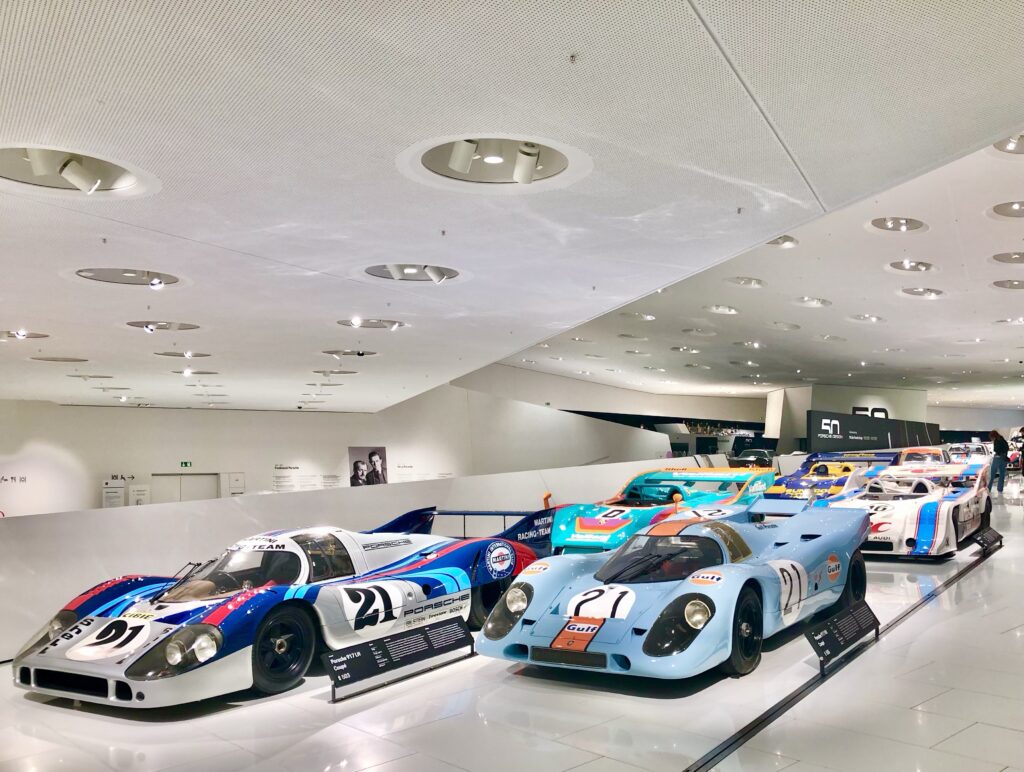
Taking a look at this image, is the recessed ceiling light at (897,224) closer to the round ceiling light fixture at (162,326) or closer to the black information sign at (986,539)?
the black information sign at (986,539)

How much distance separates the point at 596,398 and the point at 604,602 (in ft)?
89.2

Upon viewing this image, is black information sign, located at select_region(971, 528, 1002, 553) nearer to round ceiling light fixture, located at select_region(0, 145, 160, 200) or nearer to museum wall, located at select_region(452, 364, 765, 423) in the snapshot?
round ceiling light fixture, located at select_region(0, 145, 160, 200)

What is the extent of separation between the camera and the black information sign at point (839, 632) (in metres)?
5.53

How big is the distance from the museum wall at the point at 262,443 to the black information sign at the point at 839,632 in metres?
16.2

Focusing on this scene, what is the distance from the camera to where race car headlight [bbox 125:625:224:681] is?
16.8ft


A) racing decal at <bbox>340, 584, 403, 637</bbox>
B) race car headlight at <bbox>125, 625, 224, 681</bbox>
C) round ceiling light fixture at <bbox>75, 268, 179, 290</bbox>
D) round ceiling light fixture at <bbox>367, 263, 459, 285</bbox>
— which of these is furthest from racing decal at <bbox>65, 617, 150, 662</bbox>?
round ceiling light fixture at <bbox>367, 263, 459, 285</bbox>

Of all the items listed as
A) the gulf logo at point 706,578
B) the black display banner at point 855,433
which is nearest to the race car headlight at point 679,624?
the gulf logo at point 706,578

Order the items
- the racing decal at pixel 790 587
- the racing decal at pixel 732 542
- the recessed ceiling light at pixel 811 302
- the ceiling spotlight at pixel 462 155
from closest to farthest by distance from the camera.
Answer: the ceiling spotlight at pixel 462 155 < the racing decal at pixel 790 587 < the racing decal at pixel 732 542 < the recessed ceiling light at pixel 811 302

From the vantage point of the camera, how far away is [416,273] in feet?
25.0

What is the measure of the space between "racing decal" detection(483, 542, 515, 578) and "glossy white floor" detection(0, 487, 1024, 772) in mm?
1270

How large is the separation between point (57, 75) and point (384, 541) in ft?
15.6

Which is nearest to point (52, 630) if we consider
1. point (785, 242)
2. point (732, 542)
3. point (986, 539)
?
point (732, 542)

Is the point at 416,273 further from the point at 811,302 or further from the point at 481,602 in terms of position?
the point at 811,302

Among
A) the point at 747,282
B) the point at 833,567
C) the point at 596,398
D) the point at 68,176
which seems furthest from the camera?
the point at 596,398
